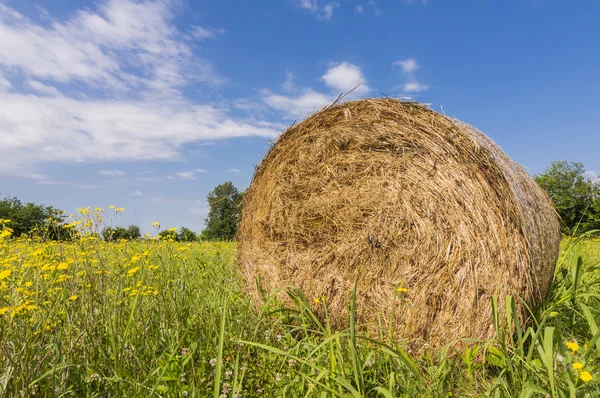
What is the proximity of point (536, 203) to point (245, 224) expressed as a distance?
316 cm

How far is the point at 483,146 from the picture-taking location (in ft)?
12.2

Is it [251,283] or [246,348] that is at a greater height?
[251,283]

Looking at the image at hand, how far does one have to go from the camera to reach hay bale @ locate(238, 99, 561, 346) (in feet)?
11.5

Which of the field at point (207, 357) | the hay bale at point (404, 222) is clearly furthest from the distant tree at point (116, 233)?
the hay bale at point (404, 222)

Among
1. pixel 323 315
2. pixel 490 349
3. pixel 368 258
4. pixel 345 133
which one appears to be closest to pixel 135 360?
pixel 323 315

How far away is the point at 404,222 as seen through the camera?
3885mm

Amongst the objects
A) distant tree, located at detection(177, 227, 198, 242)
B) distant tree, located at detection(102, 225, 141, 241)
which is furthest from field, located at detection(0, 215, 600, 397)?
distant tree, located at detection(177, 227, 198, 242)

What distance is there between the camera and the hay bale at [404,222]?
3.50 meters

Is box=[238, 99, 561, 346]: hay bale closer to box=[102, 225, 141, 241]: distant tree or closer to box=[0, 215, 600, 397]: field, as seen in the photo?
box=[0, 215, 600, 397]: field

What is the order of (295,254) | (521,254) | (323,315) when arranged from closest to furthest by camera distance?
(521,254) → (323,315) → (295,254)

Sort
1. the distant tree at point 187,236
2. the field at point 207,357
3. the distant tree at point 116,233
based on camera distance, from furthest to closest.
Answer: the distant tree at point 187,236, the distant tree at point 116,233, the field at point 207,357

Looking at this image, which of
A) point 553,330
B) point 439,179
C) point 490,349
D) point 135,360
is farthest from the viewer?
point 439,179

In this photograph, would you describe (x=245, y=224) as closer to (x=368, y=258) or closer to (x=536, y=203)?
(x=368, y=258)

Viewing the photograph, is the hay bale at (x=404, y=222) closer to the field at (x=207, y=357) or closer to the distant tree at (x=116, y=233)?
the field at (x=207, y=357)
